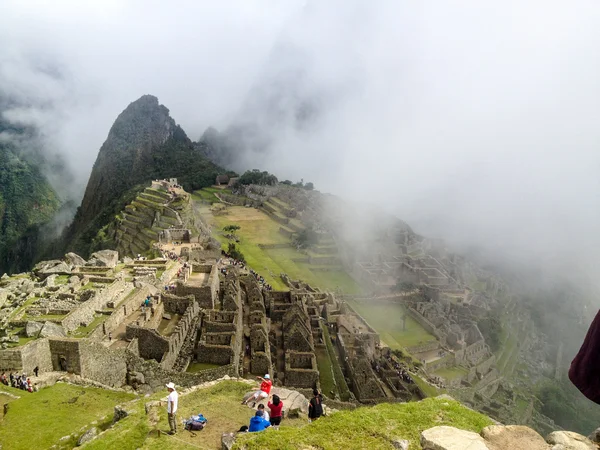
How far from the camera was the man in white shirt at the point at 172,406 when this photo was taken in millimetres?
10430

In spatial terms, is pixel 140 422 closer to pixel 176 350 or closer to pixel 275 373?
pixel 176 350

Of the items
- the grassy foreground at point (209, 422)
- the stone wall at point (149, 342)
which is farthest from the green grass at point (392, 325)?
the grassy foreground at point (209, 422)

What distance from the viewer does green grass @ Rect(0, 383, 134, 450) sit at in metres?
13.1

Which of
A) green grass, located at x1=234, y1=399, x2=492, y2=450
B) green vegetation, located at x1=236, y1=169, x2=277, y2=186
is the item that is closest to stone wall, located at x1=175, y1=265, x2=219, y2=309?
green grass, located at x1=234, y1=399, x2=492, y2=450

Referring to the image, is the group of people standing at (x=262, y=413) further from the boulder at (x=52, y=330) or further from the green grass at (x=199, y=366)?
the green grass at (x=199, y=366)

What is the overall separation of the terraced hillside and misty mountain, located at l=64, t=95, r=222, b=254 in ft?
101

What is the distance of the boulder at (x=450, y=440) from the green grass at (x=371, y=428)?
1191mm

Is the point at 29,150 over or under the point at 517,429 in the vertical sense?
over

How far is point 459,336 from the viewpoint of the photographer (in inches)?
1843

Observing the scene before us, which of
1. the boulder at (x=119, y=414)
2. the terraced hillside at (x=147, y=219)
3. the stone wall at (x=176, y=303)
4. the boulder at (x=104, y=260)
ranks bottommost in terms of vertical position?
the boulder at (x=119, y=414)

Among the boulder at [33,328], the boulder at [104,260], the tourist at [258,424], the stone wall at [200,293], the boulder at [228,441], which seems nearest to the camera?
the boulder at [228,441]

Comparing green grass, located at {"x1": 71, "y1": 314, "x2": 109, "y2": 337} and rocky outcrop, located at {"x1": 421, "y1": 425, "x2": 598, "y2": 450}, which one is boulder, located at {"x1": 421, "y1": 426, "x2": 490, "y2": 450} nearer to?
rocky outcrop, located at {"x1": 421, "y1": 425, "x2": 598, "y2": 450}

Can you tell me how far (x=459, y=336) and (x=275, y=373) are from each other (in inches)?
1154

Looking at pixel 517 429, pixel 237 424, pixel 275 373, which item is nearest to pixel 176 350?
pixel 275 373
